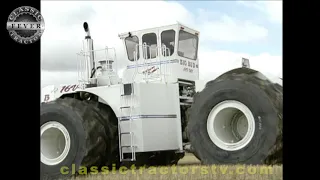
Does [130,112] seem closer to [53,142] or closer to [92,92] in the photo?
[92,92]

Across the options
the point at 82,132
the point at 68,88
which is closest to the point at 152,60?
the point at 68,88

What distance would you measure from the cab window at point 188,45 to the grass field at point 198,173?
9.41 feet

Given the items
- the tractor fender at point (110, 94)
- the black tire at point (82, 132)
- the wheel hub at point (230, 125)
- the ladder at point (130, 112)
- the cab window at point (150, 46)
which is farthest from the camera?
the cab window at point (150, 46)

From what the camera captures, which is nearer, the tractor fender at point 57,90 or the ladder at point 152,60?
the tractor fender at point 57,90

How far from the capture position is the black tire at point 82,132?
9.52m

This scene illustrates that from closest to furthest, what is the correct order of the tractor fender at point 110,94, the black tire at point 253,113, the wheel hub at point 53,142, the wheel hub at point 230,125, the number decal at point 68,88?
the black tire at point 253,113
the wheel hub at point 230,125
the wheel hub at point 53,142
the tractor fender at point 110,94
the number decal at point 68,88

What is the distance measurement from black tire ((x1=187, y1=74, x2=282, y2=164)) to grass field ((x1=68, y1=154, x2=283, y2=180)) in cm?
24

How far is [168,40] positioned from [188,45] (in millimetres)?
698

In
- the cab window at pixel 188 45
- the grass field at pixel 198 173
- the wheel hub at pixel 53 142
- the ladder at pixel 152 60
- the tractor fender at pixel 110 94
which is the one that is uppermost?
the cab window at pixel 188 45

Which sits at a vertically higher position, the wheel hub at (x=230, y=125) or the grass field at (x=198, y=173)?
the wheel hub at (x=230, y=125)
